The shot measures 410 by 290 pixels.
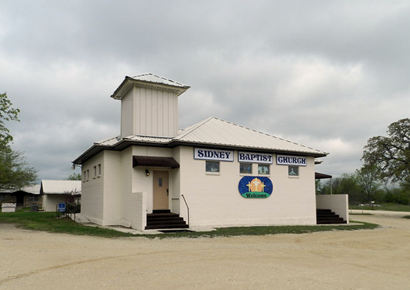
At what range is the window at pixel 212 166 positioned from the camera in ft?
57.4

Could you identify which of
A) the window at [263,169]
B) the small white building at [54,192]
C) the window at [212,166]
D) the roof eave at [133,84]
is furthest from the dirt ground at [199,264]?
the small white building at [54,192]

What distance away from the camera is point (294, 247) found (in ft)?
37.2

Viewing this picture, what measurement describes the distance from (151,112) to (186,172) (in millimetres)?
3846

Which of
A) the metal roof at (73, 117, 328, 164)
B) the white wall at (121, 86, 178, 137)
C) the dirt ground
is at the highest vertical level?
the white wall at (121, 86, 178, 137)

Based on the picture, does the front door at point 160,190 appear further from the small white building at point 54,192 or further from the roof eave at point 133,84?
the small white building at point 54,192

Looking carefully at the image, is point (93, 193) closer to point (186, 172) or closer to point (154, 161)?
point (154, 161)

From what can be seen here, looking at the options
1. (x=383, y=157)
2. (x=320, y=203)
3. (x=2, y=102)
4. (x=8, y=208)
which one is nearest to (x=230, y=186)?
(x=320, y=203)

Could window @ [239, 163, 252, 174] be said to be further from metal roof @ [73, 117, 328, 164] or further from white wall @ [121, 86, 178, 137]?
white wall @ [121, 86, 178, 137]

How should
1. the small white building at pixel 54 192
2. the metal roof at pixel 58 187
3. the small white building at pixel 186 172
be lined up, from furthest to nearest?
the metal roof at pixel 58 187, the small white building at pixel 54 192, the small white building at pixel 186 172

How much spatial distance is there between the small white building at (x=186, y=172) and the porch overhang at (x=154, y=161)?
43mm

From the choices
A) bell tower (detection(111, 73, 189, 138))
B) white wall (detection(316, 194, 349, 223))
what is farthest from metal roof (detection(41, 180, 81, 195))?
white wall (detection(316, 194, 349, 223))

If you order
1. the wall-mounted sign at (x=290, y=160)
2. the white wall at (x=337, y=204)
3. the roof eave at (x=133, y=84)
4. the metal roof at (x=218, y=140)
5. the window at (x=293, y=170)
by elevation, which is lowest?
the white wall at (x=337, y=204)

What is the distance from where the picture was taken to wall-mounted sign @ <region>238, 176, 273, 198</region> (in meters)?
18.2

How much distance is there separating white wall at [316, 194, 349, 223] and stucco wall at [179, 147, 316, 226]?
7.65 ft
